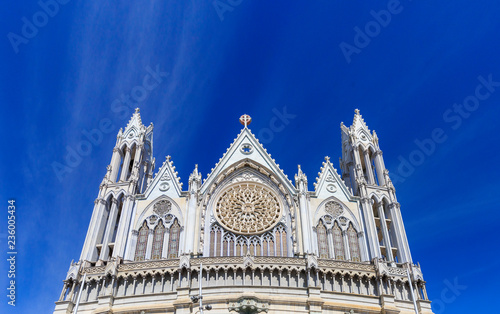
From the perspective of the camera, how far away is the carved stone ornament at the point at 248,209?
3631 centimetres

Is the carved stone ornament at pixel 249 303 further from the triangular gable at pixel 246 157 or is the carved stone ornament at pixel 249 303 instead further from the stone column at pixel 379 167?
the stone column at pixel 379 167

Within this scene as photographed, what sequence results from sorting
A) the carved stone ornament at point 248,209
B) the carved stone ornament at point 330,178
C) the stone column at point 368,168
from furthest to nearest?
the stone column at point 368,168 < the carved stone ornament at point 330,178 < the carved stone ornament at point 248,209

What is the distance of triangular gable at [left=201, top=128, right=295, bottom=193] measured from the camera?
38.9 m

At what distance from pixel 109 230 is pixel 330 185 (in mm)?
21368

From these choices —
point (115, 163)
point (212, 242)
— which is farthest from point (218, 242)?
point (115, 163)

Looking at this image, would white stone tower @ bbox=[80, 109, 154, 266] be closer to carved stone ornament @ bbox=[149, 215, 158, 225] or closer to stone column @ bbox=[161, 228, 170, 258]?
carved stone ornament @ bbox=[149, 215, 158, 225]

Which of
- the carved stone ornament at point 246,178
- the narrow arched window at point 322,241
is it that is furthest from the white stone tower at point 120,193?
the narrow arched window at point 322,241

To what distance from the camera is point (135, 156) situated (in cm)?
4256

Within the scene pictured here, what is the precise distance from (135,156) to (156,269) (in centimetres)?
1462

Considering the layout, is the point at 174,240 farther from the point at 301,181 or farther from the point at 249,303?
the point at 301,181

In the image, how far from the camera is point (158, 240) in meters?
35.4

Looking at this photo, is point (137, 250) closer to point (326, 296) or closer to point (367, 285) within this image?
point (326, 296)

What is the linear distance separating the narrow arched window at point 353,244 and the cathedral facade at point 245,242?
3.6 inches

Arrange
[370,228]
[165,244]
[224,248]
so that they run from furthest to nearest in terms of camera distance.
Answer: [370,228] → [224,248] → [165,244]
